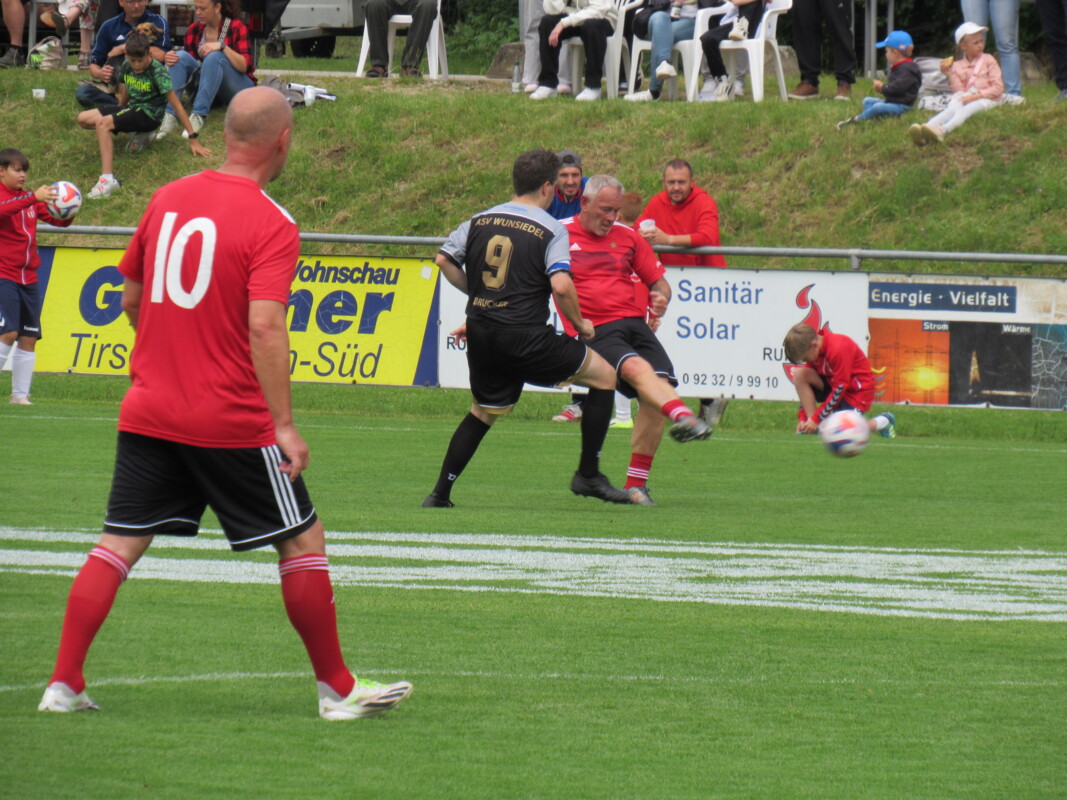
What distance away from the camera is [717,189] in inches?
824

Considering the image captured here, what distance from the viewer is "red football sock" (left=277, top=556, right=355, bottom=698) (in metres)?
4.73

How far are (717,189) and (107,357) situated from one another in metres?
8.34

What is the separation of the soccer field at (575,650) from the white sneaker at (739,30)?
11101mm

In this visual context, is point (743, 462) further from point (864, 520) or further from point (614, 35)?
point (614, 35)

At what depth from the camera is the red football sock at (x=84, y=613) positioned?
4676 mm

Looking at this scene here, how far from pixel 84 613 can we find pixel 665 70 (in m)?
18.1

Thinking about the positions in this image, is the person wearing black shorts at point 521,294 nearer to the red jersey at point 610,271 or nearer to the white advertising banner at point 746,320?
the red jersey at point 610,271

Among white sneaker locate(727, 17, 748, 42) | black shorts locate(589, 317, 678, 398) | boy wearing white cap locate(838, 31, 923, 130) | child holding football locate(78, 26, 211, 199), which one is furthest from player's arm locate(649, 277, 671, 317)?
child holding football locate(78, 26, 211, 199)

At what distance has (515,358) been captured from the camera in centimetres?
977

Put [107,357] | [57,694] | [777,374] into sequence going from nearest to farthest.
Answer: [57,694] < [777,374] < [107,357]

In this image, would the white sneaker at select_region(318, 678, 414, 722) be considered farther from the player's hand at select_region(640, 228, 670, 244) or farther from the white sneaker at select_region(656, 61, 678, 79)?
the white sneaker at select_region(656, 61, 678, 79)

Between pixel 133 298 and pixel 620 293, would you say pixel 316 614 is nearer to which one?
pixel 133 298

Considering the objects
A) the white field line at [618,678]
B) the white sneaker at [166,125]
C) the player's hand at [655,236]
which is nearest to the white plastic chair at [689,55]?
the white sneaker at [166,125]

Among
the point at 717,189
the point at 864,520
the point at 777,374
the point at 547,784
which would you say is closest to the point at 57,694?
the point at 547,784
